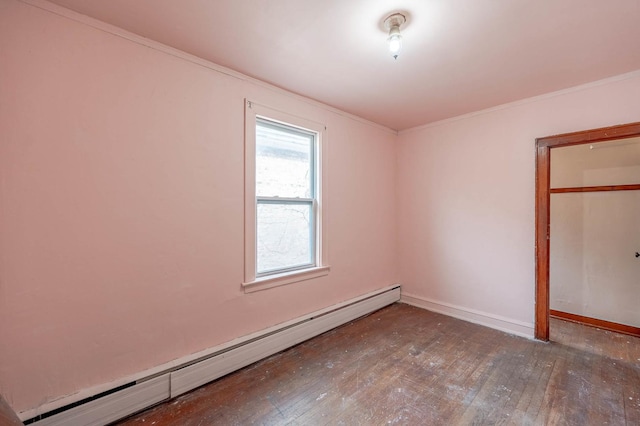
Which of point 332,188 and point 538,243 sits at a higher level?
point 332,188

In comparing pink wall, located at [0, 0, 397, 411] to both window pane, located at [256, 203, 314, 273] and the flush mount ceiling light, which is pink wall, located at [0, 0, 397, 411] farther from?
the flush mount ceiling light

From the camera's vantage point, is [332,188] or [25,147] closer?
[25,147]

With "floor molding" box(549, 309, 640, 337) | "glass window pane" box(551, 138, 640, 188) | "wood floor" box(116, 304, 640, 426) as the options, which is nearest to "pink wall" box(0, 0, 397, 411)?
"wood floor" box(116, 304, 640, 426)

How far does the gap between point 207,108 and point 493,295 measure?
11.7 ft

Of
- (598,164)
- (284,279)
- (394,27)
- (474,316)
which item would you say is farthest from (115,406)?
(598,164)

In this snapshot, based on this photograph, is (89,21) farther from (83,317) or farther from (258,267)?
(258,267)

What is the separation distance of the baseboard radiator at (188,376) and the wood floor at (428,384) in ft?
0.22

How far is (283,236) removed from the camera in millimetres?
2814

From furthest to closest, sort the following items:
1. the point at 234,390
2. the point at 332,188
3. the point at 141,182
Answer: the point at 332,188 → the point at 234,390 → the point at 141,182

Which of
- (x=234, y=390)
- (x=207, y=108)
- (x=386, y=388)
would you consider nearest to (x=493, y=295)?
(x=386, y=388)

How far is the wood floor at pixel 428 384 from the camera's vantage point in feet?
5.85

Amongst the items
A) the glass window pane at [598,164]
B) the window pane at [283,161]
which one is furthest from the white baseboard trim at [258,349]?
the glass window pane at [598,164]

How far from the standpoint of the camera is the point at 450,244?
359 cm

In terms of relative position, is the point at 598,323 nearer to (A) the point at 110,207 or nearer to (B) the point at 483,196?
(B) the point at 483,196
